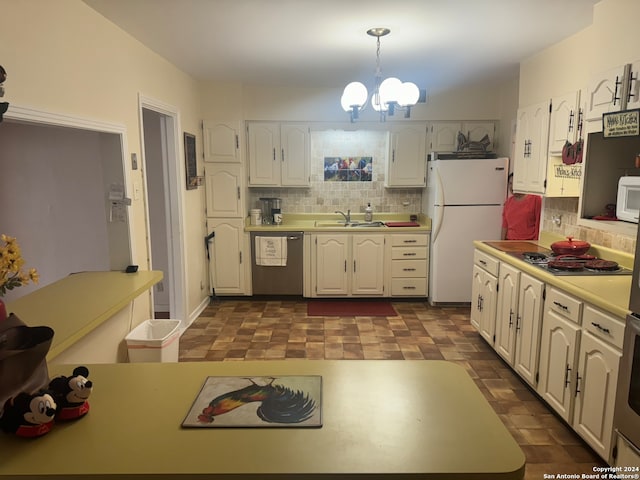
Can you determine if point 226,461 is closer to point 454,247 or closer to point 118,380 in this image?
point 118,380

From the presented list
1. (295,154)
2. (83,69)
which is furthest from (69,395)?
(295,154)

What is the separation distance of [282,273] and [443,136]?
244 cm

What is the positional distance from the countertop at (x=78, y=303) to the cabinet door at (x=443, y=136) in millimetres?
3457

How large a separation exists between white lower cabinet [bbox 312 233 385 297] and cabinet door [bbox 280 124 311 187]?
0.72m

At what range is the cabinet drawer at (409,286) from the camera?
495 centimetres

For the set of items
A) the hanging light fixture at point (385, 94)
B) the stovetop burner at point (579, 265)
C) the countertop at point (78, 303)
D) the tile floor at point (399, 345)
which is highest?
the hanging light fixture at point (385, 94)

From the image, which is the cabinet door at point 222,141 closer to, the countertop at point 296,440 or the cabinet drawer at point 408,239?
the cabinet drawer at point 408,239

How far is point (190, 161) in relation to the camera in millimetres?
4332

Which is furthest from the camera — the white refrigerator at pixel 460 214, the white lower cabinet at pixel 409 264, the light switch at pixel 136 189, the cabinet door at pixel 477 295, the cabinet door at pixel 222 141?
the white lower cabinet at pixel 409 264

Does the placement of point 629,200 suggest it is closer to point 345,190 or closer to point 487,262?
point 487,262

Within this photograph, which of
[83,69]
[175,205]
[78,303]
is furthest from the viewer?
[175,205]

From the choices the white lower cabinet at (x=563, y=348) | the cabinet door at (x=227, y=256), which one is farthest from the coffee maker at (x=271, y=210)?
the white lower cabinet at (x=563, y=348)

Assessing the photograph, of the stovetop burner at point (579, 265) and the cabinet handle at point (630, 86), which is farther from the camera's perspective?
the stovetop burner at point (579, 265)

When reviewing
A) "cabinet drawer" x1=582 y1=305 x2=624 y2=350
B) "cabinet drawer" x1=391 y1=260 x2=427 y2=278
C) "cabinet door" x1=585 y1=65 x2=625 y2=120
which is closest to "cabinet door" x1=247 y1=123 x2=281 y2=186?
"cabinet drawer" x1=391 y1=260 x2=427 y2=278
